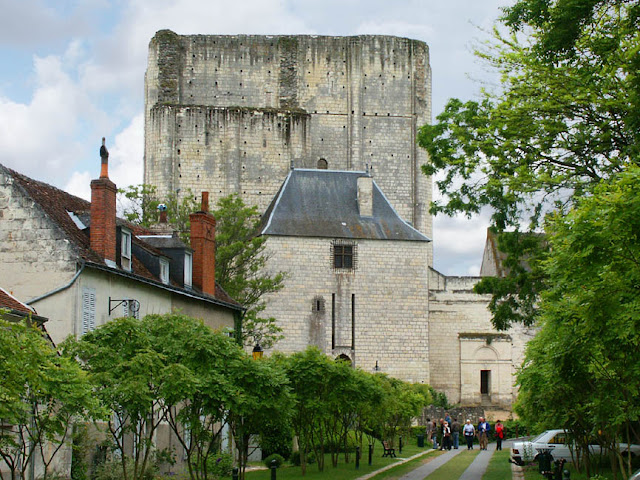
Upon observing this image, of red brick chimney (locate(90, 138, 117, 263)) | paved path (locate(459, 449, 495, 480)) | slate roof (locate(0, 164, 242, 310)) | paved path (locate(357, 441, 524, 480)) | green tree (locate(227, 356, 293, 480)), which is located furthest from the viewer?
paved path (locate(459, 449, 495, 480))

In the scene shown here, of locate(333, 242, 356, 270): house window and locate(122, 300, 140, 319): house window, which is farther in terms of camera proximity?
locate(333, 242, 356, 270): house window

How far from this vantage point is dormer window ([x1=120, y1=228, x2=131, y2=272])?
24.0 metres

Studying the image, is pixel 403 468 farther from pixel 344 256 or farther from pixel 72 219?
pixel 344 256

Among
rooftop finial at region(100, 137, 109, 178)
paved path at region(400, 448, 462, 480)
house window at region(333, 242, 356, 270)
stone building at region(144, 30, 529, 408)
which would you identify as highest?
stone building at region(144, 30, 529, 408)

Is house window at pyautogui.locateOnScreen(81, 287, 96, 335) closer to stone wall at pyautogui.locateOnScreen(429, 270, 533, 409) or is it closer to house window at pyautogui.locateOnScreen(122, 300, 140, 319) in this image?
house window at pyautogui.locateOnScreen(122, 300, 140, 319)

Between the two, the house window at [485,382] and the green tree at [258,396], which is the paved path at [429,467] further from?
the house window at [485,382]

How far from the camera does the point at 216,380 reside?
1758cm

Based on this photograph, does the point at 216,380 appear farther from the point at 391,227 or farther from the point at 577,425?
the point at 391,227

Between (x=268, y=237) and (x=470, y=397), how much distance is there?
18133 mm

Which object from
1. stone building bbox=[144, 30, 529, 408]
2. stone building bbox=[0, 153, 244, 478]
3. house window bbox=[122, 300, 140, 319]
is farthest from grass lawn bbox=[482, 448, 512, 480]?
stone building bbox=[144, 30, 529, 408]

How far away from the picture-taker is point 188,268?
28.0 m

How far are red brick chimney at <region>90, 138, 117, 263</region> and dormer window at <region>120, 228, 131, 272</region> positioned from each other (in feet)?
2.58

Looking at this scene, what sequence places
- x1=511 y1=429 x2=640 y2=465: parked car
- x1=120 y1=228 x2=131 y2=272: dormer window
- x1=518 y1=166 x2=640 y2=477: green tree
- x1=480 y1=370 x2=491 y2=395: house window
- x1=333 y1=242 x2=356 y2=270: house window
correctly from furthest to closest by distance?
x1=480 y1=370 x2=491 y2=395: house window
x1=333 y1=242 x2=356 y2=270: house window
x1=511 y1=429 x2=640 y2=465: parked car
x1=120 y1=228 x2=131 y2=272: dormer window
x1=518 y1=166 x2=640 y2=477: green tree

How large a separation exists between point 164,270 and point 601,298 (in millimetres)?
15701
